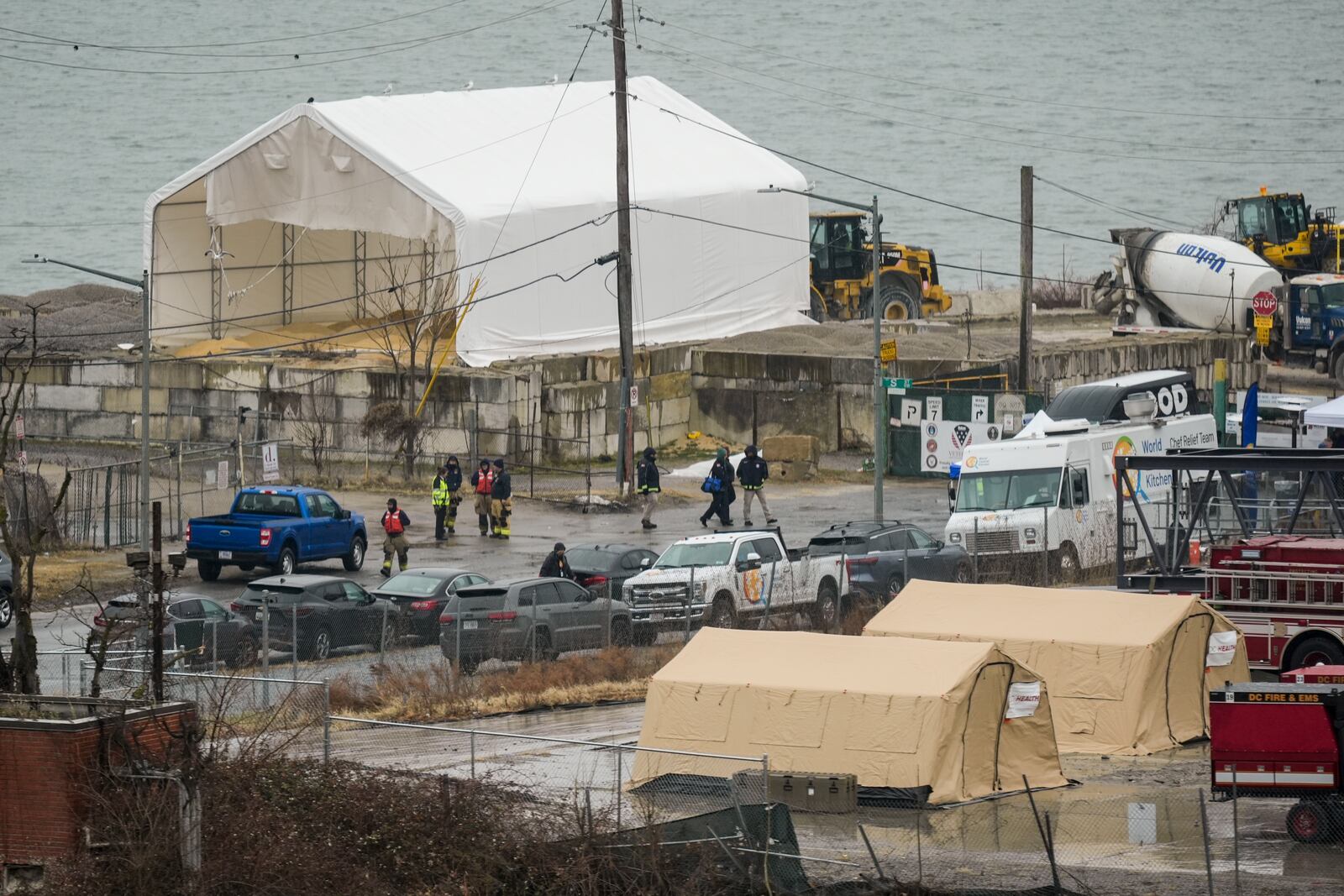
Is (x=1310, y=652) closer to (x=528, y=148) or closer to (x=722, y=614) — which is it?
(x=722, y=614)

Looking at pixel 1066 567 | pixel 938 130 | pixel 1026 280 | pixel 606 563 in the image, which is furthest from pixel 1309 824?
pixel 938 130

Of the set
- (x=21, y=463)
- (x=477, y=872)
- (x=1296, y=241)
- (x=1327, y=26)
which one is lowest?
(x=477, y=872)

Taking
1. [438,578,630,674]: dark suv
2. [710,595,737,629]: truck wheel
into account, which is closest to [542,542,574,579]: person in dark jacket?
[438,578,630,674]: dark suv

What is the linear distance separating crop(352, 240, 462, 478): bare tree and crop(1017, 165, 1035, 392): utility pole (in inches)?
559

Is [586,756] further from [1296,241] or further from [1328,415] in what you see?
[1296,241]

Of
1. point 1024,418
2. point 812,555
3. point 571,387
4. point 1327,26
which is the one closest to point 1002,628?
point 812,555

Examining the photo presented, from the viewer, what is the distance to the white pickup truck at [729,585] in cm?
2997

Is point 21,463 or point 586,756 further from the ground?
point 21,463

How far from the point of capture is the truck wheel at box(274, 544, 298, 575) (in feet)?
116

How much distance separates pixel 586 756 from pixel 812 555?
1146 centimetres

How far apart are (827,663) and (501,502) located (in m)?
18.6

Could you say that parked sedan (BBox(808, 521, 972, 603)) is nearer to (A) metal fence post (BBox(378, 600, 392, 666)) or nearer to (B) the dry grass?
(B) the dry grass

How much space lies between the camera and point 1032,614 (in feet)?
80.2

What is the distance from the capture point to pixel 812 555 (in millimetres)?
32562
